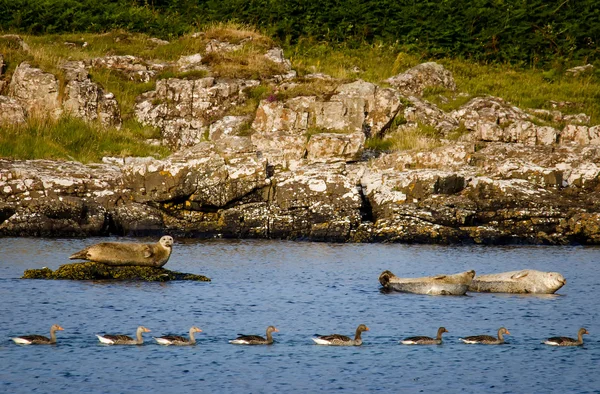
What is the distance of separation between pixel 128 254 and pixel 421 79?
82.9 ft

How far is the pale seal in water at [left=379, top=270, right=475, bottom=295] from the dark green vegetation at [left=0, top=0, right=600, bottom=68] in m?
28.4

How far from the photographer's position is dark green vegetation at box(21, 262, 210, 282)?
26938 millimetres

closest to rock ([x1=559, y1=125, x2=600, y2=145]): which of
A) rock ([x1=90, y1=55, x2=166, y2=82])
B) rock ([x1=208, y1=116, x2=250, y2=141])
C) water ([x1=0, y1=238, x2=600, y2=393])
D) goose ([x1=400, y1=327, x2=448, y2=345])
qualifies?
water ([x1=0, y1=238, x2=600, y2=393])

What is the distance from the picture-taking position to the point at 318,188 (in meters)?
36.6

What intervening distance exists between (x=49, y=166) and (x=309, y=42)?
20144 mm

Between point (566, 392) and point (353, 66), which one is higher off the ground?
point (353, 66)

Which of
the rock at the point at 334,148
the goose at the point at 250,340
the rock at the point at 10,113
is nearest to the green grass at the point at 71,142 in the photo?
the rock at the point at 10,113

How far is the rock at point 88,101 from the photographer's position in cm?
4378

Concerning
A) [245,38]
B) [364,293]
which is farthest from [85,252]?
[245,38]

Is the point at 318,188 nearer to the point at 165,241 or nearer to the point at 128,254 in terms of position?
the point at 165,241

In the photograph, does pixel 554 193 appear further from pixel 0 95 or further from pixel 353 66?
pixel 0 95

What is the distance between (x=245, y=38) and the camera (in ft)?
165

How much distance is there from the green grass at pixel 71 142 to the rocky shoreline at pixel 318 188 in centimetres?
96

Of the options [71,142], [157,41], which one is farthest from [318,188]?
[157,41]
